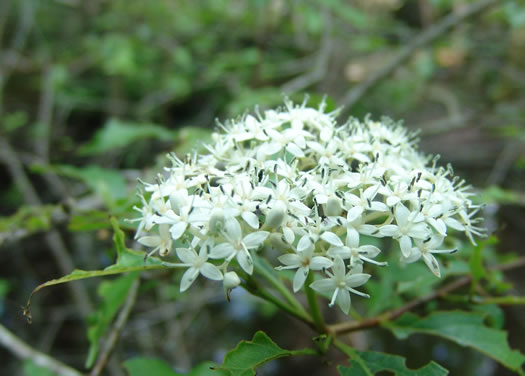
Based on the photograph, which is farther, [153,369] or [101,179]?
[101,179]

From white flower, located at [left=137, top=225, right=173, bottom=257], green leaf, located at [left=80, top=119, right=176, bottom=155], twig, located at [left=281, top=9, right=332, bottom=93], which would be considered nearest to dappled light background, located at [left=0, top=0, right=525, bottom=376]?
twig, located at [left=281, top=9, right=332, bottom=93]

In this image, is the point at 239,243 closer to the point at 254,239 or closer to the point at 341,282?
the point at 254,239

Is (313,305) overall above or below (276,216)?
below

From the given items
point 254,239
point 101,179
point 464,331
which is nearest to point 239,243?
point 254,239

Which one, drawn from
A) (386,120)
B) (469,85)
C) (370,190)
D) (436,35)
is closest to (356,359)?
(370,190)

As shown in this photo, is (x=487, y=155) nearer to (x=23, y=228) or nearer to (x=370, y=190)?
(x=370, y=190)

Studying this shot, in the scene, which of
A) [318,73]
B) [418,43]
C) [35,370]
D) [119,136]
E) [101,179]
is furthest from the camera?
[318,73]

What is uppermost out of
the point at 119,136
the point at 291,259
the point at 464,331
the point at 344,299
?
the point at 119,136
